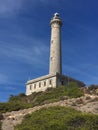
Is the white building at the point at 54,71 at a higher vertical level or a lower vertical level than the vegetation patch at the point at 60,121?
higher

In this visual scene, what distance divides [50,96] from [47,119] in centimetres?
1773

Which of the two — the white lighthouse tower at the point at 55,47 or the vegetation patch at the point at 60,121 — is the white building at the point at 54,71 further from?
the vegetation patch at the point at 60,121

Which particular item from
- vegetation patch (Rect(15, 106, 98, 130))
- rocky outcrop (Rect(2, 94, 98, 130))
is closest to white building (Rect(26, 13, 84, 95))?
rocky outcrop (Rect(2, 94, 98, 130))

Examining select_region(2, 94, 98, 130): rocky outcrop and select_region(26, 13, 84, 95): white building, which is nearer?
select_region(2, 94, 98, 130): rocky outcrop

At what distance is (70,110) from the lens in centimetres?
3688

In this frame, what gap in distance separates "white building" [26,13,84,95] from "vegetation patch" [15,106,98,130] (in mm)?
36091

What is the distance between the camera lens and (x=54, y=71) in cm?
8044

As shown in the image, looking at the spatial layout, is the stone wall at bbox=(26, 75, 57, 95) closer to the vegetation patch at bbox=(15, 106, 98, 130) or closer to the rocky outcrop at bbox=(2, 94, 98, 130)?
the rocky outcrop at bbox=(2, 94, 98, 130)

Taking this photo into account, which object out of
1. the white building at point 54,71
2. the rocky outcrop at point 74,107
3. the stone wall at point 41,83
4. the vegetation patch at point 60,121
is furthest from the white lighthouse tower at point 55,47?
the vegetation patch at point 60,121

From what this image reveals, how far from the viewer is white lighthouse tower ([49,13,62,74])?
81375mm

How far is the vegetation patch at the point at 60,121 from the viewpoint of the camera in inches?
1276

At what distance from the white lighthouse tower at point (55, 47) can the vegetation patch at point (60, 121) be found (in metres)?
42.9

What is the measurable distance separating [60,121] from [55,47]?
5105cm

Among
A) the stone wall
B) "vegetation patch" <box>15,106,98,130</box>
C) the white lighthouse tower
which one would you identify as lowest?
"vegetation patch" <box>15,106,98,130</box>
